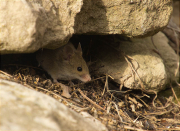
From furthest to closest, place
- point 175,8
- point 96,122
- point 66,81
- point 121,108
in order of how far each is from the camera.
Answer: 1. point 175,8
2. point 66,81
3. point 121,108
4. point 96,122

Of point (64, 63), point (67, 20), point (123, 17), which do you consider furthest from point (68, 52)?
point (123, 17)

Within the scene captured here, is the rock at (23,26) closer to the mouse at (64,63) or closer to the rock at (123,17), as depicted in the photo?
the rock at (123,17)

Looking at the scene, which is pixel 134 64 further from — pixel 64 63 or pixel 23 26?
pixel 23 26

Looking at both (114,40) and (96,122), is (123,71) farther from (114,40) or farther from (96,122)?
(96,122)

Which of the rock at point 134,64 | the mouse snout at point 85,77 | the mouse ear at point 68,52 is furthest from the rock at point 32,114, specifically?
the rock at point 134,64

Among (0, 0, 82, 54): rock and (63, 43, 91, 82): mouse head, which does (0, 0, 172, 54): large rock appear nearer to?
(0, 0, 82, 54): rock

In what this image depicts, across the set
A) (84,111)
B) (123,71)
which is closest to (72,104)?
(84,111)

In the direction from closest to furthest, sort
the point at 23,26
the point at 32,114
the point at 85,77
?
the point at 32,114 → the point at 23,26 → the point at 85,77
